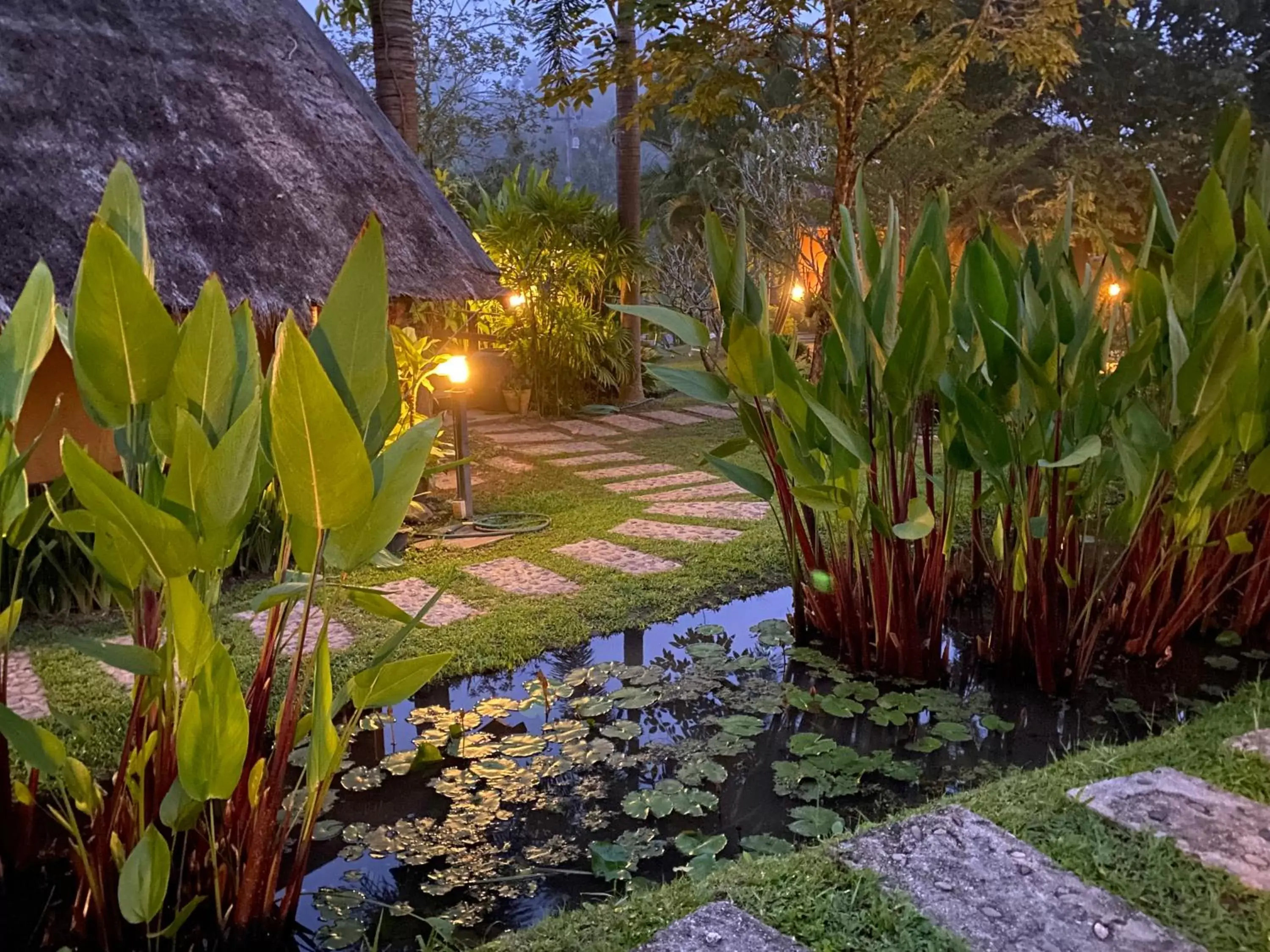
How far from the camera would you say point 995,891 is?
1175 mm

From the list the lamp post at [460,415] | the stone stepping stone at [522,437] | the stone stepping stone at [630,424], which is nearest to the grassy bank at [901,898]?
the lamp post at [460,415]

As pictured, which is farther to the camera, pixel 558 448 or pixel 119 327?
pixel 558 448

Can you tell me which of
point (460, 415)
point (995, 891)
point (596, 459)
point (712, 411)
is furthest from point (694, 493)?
point (995, 891)

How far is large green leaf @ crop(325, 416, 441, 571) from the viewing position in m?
1.04

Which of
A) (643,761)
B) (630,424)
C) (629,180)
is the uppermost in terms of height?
(629,180)

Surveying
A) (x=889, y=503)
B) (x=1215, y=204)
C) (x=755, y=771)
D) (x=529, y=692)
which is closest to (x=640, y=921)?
(x=755, y=771)

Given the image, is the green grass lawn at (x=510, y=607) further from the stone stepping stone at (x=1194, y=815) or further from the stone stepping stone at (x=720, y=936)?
the stone stepping stone at (x=1194, y=815)

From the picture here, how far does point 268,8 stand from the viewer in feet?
13.0

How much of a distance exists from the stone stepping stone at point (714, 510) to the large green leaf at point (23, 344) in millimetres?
2880

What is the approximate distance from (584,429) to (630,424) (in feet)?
1.23

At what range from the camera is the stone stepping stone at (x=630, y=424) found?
21.1 feet

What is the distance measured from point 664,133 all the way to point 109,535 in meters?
18.9

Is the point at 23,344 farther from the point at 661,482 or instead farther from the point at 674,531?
the point at 661,482

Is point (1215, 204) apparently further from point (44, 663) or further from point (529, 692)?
point (44, 663)
